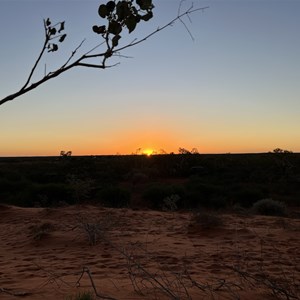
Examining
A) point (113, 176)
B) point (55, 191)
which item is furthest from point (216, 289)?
point (113, 176)

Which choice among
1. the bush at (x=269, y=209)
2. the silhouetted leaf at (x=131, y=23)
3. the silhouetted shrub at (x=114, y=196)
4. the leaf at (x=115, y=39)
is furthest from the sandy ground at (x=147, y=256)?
the silhouetted shrub at (x=114, y=196)

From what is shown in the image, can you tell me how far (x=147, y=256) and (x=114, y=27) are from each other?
583 centimetres

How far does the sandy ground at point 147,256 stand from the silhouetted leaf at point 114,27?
6.77ft

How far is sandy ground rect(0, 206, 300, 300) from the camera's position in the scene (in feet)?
17.7

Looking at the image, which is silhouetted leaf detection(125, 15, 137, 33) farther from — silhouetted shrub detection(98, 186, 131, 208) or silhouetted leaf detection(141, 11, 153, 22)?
silhouetted shrub detection(98, 186, 131, 208)

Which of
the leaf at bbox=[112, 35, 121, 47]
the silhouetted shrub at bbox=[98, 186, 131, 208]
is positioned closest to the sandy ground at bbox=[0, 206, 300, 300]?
the leaf at bbox=[112, 35, 121, 47]

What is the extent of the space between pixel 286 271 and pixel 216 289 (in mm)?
2293

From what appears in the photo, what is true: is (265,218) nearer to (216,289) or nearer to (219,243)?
(219,243)

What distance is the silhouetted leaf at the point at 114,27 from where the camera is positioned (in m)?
2.94

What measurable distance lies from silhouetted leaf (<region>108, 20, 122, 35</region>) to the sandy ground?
6.77ft

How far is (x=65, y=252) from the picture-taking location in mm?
9305

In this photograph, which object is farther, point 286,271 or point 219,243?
point 219,243

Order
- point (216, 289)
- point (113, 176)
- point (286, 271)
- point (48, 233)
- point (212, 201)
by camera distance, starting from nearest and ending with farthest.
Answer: point (216, 289)
point (286, 271)
point (48, 233)
point (212, 201)
point (113, 176)

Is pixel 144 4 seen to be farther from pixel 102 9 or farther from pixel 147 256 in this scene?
pixel 147 256
